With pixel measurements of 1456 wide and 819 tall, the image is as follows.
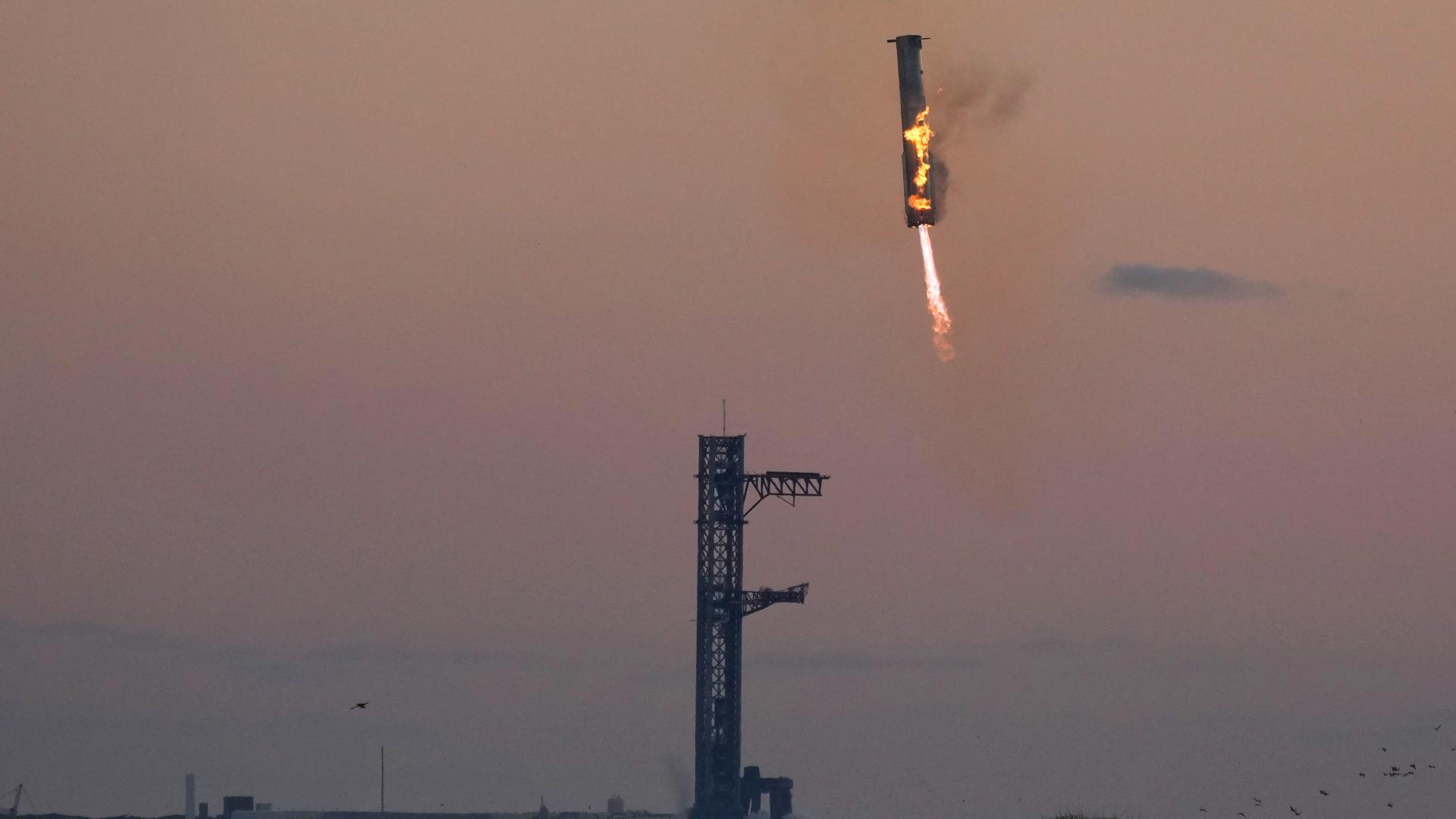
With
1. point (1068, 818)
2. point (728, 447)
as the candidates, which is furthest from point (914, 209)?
point (728, 447)

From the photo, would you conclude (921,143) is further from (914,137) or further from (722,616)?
(722,616)

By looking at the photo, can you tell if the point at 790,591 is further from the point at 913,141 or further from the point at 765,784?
the point at 913,141

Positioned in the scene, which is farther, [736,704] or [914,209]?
[736,704]

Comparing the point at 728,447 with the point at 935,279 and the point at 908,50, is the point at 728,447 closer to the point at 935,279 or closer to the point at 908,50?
the point at 935,279

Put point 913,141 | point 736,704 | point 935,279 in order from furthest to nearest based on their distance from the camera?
point 736,704 → point 935,279 → point 913,141

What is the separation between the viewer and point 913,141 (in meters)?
120

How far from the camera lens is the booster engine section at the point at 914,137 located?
120 metres

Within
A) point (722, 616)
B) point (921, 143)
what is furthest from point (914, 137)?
point (722, 616)

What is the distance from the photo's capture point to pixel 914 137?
395 ft

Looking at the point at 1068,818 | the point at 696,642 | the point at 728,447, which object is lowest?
the point at 1068,818

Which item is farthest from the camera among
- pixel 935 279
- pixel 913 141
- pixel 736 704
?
pixel 736 704

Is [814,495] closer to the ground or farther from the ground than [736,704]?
farther from the ground

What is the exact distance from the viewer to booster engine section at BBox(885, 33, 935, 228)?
12044 cm

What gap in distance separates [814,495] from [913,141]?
77.4 meters
